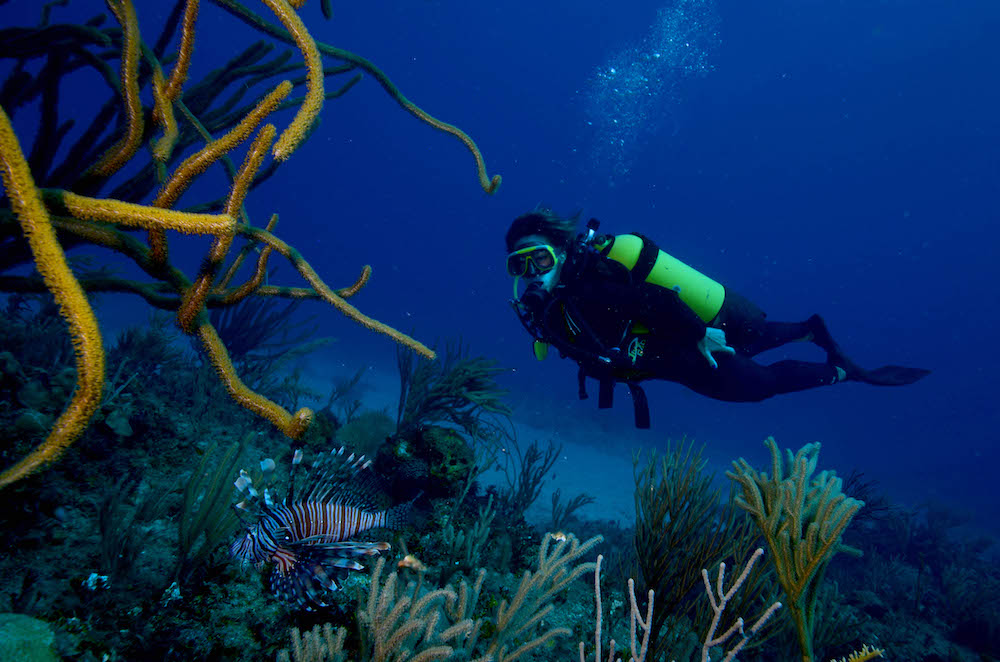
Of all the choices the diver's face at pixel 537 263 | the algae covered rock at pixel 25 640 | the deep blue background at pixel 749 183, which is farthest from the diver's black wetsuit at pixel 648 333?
the deep blue background at pixel 749 183

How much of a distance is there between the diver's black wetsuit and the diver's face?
0.18m

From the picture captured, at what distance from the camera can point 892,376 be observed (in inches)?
264

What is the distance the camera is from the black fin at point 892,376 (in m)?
6.34

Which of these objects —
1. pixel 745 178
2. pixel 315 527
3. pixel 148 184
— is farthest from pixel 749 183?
pixel 315 527

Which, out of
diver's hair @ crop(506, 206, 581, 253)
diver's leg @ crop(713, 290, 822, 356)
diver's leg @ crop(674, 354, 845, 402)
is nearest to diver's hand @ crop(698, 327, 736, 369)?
diver's leg @ crop(674, 354, 845, 402)

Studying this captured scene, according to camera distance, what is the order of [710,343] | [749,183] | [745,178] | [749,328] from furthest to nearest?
[749,183]
[745,178]
[749,328]
[710,343]

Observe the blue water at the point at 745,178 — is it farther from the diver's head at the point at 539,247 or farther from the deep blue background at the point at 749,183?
the diver's head at the point at 539,247

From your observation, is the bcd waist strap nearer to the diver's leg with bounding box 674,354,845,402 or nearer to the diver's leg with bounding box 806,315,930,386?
the diver's leg with bounding box 674,354,845,402

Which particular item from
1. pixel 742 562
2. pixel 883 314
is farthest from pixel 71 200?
pixel 883 314

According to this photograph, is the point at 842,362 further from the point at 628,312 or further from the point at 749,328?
the point at 628,312

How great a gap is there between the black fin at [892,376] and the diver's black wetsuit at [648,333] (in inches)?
60.1

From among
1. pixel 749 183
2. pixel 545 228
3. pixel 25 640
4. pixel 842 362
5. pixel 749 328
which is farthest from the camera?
pixel 749 183

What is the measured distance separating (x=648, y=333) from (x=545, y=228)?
1.80 metres

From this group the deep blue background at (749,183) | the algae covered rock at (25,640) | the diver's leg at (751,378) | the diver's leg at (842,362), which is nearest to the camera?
the algae covered rock at (25,640)
